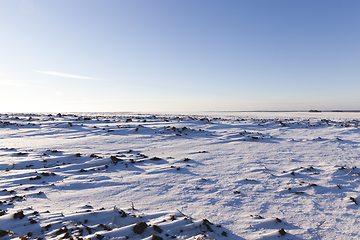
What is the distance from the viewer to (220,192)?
2924mm

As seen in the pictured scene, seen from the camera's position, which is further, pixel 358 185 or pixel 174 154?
pixel 174 154

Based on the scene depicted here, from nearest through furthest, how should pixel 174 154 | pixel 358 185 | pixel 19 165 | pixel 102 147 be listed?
pixel 358 185 < pixel 19 165 < pixel 174 154 < pixel 102 147

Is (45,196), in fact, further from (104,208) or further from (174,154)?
(174,154)

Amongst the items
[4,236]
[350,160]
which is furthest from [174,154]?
[350,160]

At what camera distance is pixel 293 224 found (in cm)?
216

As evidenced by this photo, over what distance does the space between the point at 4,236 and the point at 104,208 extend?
0.99 meters

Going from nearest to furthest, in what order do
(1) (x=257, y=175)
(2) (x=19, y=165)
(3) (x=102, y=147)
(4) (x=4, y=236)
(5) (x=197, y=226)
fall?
(4) (x=4, y=236), (5) (x=197, y=226), (1) (x=257, y=175), (2) (x=19, y=165), (3) (x=102, y=147)

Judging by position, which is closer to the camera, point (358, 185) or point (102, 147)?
point (358, 185)

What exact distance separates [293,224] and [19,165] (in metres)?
5.35

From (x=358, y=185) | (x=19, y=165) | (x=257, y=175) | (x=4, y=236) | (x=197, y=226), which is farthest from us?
(x=19, y=165)

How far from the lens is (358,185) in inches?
123

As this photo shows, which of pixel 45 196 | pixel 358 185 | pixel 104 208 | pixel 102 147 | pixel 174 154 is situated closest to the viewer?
pixel 104 208

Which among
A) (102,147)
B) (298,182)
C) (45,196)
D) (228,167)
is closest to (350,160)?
(298,182)

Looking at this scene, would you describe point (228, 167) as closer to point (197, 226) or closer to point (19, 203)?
point (197, 226)
